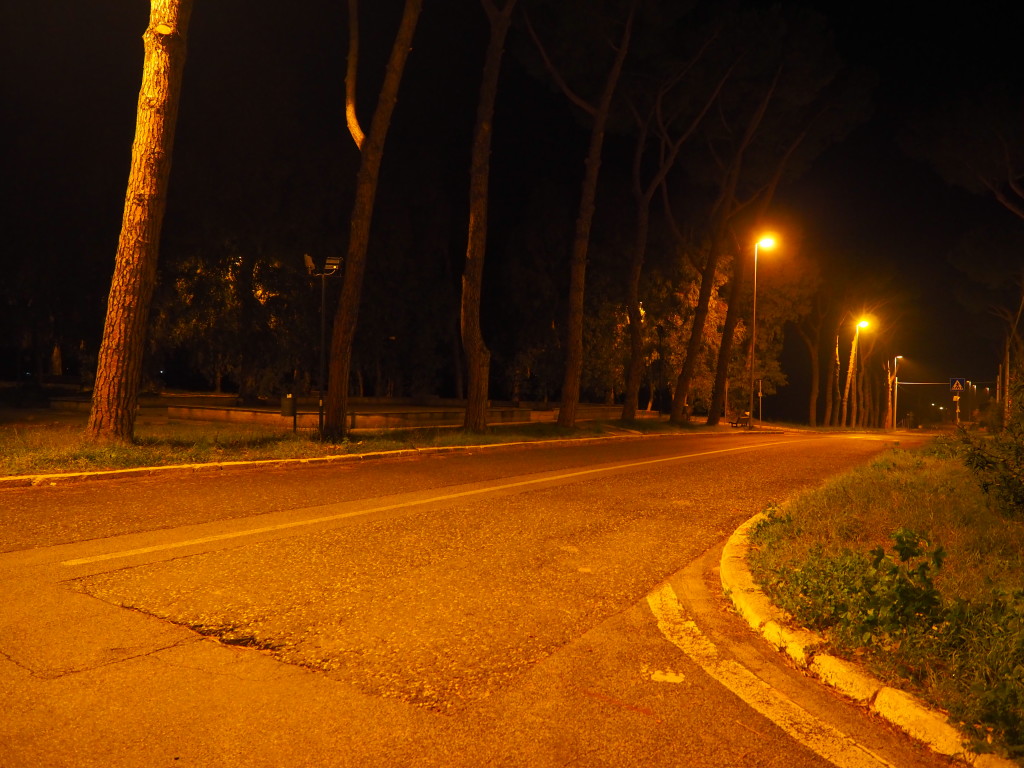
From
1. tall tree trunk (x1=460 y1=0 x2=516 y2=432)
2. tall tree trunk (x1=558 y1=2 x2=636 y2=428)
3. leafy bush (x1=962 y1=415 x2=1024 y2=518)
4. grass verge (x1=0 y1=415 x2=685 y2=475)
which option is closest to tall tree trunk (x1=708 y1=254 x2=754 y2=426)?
tall tree trunk (x1=558 y1=2 x2=636 y2=428)

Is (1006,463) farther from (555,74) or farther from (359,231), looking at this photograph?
(555,74)

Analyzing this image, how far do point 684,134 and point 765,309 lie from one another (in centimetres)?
1592

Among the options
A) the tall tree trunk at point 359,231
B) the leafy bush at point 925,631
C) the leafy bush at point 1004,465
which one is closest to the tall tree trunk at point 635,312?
the tall tree trunk at point 359,231

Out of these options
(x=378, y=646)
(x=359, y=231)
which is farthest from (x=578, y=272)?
(x=378, y=646)

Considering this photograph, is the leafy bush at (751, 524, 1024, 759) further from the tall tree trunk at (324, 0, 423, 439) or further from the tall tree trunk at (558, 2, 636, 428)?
the tall tree trunk at (558, 2, 636, 428)

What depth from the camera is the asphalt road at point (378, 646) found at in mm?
3779

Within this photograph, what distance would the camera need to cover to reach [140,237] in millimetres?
13312

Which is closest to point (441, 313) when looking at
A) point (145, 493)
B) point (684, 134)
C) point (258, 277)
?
point (258, 277)

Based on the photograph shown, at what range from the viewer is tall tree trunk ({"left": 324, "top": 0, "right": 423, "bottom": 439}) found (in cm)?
1820

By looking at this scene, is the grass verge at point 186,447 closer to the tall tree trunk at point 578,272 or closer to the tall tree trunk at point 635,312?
the tall tree trunk at point 578,272

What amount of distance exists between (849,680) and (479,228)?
1812cm

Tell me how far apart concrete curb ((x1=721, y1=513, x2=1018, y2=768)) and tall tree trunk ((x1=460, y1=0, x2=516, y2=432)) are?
49.8 ft

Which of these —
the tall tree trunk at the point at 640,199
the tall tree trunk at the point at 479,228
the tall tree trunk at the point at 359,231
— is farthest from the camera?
the tall tree trunk at the point at 640,199

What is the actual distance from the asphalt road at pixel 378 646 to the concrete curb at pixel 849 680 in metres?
0.10
